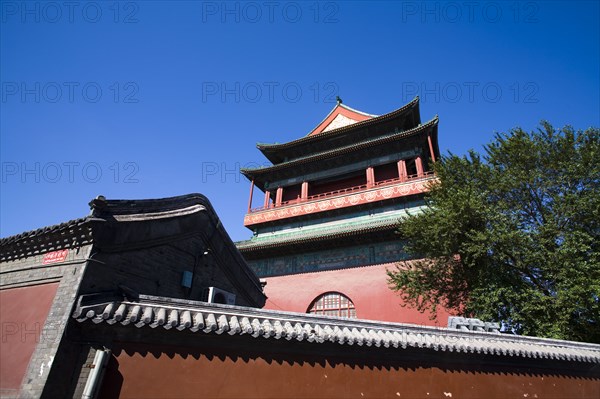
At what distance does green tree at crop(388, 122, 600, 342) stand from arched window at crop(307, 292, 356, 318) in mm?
1947

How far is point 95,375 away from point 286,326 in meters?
2.67

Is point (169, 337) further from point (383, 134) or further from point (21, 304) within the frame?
point (383, 134)

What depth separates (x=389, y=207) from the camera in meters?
15.4

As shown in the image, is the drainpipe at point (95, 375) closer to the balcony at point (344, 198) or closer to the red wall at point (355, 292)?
the red wall at point (355, 292)

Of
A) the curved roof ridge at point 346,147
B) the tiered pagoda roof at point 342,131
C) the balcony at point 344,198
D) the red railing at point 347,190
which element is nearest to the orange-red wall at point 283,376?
the balcony at point 344,198

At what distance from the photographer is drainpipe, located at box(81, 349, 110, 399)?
4.58 metres

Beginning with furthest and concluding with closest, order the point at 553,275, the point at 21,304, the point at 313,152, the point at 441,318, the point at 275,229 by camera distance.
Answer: the point at 313,152
the point at 275,229
the point at 441,318
the point at 553,275
the point at 21,304

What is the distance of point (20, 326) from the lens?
5535 mm

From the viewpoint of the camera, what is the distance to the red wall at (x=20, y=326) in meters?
5.14

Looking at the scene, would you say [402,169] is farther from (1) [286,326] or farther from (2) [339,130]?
(1) [286,326]

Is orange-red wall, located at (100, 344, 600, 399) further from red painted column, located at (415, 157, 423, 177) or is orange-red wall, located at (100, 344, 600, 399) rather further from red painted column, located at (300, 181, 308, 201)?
red painted column, located at (300, 181, 308, 201)

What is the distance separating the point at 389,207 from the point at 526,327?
21.9ft

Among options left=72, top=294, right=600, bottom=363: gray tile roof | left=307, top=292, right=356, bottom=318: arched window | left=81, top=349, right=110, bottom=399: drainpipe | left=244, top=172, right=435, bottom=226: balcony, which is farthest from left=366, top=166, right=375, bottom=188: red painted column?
left=81, top=349, right=110, bottom=399: drainpipe

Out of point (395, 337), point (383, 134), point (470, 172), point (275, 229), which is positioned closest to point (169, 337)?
point (395, 337)
